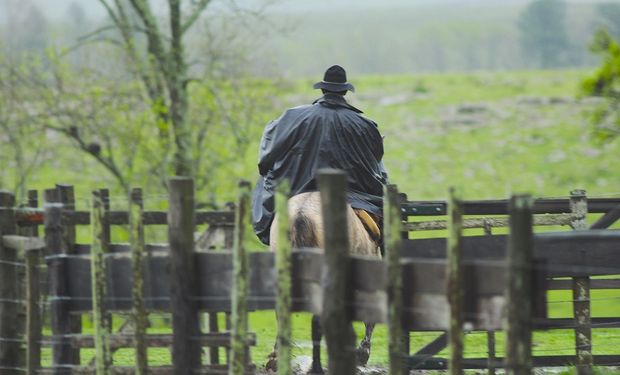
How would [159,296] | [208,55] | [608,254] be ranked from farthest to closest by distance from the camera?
[208,55] < [608,254] < [159,296]

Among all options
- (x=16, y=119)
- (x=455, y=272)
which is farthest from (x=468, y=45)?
(x=455, y=272)

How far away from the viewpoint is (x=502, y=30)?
6673 inches

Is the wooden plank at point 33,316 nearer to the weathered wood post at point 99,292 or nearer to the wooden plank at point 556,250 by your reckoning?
the weathered wood post at point 99,292

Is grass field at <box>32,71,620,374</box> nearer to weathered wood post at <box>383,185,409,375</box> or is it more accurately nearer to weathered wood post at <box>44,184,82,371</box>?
weathered wood post at <box>44,184,82,371</box>

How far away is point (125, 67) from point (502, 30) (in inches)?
5816

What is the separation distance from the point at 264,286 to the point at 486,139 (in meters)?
49.9

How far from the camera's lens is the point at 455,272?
20.9 feet

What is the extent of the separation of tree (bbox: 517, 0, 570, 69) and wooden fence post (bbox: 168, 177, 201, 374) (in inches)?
4856

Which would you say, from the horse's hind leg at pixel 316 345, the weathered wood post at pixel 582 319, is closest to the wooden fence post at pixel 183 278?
the horse's hind leg at pixel 316 345

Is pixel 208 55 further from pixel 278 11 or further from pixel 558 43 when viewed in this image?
pixel 558 43

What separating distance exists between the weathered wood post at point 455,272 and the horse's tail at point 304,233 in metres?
2.94

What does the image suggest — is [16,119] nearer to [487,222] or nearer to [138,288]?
[487,222]

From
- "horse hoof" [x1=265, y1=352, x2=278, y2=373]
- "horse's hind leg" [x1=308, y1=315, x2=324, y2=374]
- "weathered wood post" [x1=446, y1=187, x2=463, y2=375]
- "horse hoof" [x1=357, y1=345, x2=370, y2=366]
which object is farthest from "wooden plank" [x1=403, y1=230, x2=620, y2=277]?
"weathered wood post" [x1=446, y1=187, x2=463, y2=375]

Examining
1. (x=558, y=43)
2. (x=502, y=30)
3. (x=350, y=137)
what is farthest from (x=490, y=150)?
(x=502, y=30)
